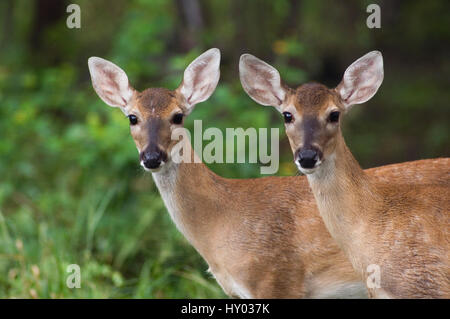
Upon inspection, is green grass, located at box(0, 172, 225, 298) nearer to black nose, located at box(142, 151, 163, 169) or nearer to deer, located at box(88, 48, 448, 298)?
deer, located at box(88, 48, 448, 298)

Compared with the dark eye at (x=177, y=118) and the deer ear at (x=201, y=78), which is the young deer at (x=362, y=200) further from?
the dark eye at (x=177, y=118)

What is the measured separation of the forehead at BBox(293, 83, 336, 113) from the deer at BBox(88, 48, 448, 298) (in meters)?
0.57

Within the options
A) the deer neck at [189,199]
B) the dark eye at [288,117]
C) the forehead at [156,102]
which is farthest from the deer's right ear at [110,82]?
the dark eye at [288,117]

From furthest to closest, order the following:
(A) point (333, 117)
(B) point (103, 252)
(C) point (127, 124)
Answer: (C) point (127, 124)
(B) point (103, 252)
(A) point (333, 117)

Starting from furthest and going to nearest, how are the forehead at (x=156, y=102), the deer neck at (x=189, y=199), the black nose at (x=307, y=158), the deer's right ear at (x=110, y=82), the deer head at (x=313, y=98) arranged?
the deer neck at (x=189, y=199)
the deer's right ear at (x=110, y=82)
the forehead at (x=156, y=102)
the deer head at (x=313, y=98)
the black nose at (x=307, y=158)

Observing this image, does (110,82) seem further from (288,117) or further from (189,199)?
(288,117)

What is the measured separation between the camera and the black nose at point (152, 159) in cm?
458

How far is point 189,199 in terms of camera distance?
17.2ft

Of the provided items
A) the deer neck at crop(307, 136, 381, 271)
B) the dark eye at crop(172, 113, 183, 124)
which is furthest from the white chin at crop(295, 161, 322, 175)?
the dark eye at crop(172, 113, 183, 124)

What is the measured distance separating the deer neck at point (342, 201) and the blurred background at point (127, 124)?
2202 mm

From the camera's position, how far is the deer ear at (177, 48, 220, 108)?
4832 millimetres

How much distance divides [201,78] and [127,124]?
10.2 feet

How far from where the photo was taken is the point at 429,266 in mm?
4461

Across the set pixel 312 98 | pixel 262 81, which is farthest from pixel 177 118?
pixel 312 98
